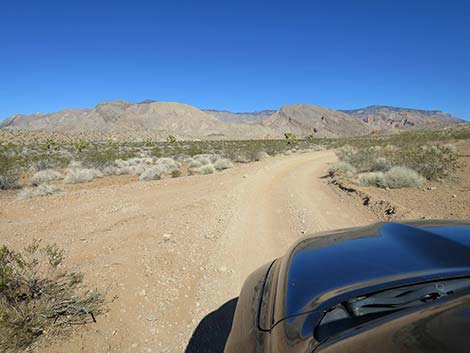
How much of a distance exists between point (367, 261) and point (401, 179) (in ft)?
32.3

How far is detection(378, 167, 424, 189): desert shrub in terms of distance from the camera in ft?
34.2

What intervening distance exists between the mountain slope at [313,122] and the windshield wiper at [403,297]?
16542 centimetres

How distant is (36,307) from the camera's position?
343 centimetres

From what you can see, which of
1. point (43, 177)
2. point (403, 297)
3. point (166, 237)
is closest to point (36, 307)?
point (166, 237)

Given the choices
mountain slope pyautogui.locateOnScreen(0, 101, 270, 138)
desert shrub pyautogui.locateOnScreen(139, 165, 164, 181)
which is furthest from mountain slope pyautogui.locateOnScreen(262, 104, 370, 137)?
desert shrub pyautogui.locateOnScreen(139, 165, 164, 181)

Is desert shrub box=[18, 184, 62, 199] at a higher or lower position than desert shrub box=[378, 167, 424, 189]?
lower

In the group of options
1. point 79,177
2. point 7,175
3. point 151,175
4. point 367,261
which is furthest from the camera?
point 79,177

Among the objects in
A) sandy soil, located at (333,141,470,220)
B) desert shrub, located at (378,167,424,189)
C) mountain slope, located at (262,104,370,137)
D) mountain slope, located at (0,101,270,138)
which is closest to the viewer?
sandy soil, located at (333,141,470,220)

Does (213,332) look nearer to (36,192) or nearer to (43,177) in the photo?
(36,192)

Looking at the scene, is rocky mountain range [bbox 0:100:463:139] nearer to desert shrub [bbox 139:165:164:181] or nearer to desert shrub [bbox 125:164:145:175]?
desert shrub [bbox 125:164:145:175]

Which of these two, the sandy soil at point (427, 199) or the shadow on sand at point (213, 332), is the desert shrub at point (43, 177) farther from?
the shadow on sand at point (213, 332)

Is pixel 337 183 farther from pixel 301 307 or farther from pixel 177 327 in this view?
pixel 301 307

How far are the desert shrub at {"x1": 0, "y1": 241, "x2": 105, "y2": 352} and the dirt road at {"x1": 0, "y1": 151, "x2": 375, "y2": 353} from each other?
21cm

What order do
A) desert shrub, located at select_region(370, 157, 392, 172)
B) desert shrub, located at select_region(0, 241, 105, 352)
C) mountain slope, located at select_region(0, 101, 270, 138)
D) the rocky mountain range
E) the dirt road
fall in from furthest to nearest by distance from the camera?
mountain slope, located at select_region(0, 101, 270, 138) → the rocky mountain range → desert shrub, located at select_region(370, 157, 392, 172) → the dirt road → desert shrub, located at select_region(0, 241, 105, 352)
